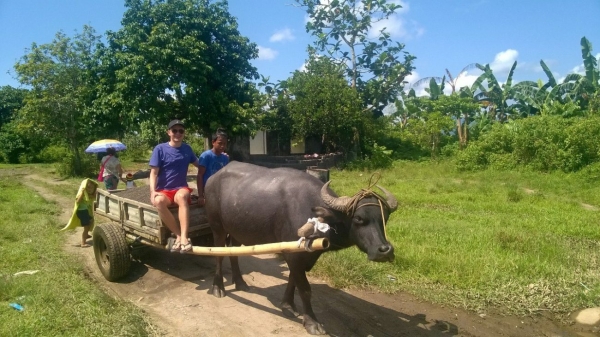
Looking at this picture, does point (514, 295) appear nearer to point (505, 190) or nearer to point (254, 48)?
point (505, 190)

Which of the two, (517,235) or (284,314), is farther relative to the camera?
(517,235)

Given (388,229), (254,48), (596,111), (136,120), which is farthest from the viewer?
(596,111)

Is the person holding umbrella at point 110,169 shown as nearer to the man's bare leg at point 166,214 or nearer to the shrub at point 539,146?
the man's bare leg at point 166,214

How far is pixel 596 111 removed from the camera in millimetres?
19938

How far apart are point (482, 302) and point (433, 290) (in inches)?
22.2

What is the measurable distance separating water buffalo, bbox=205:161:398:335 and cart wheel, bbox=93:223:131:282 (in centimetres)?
121

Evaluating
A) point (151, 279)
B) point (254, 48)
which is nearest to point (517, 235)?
point (151, 279)

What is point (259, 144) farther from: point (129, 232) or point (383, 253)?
point (383, 253)

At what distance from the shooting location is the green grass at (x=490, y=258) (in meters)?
5.16

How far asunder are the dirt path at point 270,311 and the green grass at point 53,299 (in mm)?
317

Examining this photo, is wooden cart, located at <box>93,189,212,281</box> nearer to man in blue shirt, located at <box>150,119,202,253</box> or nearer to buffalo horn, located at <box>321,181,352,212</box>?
man in blue shirt, located at <box>150,119,202,253</box>

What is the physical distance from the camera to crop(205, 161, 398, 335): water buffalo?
384 centimetres

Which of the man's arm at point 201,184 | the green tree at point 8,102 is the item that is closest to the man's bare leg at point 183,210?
the man's arm at point 201,184

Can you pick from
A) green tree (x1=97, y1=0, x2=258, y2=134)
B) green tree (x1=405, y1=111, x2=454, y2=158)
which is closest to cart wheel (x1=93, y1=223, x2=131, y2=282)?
green tree (x1=97, y1=0, x2=258, y2=134)
